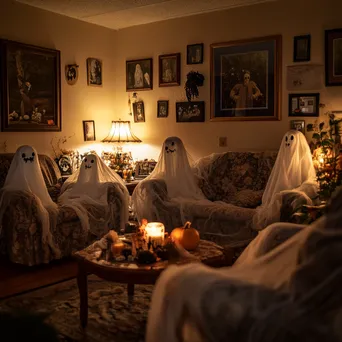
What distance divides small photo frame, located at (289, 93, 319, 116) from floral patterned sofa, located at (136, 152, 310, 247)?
620 millimetres

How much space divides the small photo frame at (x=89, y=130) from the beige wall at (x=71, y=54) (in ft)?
0.19

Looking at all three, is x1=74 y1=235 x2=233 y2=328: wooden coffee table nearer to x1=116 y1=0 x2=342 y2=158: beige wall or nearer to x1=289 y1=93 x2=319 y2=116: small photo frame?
x1=289 y1=93 x2=319 y2=116: small photo frame

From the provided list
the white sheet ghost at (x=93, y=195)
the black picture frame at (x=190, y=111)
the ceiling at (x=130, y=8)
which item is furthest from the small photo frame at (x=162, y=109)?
the white sheet ghost at (x=93, y=195)

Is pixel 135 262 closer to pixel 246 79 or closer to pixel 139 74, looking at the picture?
pixel 246 79

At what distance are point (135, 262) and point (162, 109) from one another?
159 inches

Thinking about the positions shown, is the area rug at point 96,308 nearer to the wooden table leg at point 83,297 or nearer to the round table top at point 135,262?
the wooden table leg at point 83,297

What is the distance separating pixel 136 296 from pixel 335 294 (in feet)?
7.60

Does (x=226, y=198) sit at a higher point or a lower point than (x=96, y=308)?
higher

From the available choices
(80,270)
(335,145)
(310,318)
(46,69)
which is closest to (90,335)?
(80,270)

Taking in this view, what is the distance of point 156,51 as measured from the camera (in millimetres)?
6988

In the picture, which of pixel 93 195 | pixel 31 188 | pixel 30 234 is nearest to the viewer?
pixel 30 234

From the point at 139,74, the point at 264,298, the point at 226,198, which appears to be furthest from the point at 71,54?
the point at 264,298

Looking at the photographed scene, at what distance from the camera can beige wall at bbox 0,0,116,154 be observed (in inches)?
237

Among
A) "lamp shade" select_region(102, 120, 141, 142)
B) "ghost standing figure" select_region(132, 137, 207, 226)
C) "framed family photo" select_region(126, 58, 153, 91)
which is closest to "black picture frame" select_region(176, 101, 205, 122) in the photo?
"framed family photo" select_region(126, 58, 153, 91)
